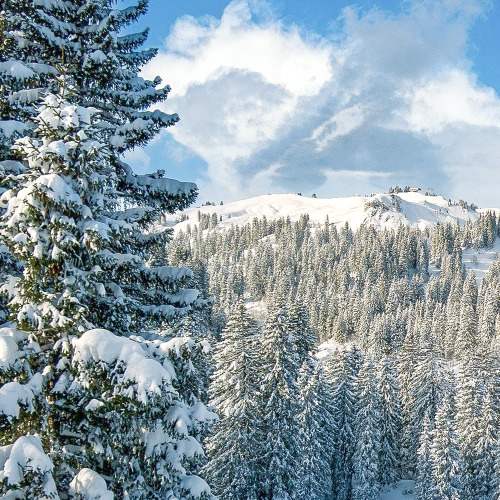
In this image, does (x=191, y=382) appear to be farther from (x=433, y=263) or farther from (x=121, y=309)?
(x=433, y=263)

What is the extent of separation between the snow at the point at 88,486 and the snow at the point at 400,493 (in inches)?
1794

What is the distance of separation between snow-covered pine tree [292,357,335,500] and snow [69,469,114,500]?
26.9 meters

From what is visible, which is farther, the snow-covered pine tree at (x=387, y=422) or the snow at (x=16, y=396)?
the snow-covered pine tree at (x=387, y=422)

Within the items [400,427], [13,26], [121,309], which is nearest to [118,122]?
[13,26]

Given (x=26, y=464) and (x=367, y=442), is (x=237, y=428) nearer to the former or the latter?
(x=367, y=442)

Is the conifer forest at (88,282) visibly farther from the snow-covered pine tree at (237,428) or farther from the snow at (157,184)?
the snow-covered pine tree at (237,428)

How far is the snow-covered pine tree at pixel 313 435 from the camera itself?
32.0 metres

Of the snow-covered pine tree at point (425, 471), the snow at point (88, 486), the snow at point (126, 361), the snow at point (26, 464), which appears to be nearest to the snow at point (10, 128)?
the snow at point (126, 361)

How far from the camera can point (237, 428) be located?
26.6 metres

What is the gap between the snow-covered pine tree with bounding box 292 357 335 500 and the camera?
3198 cm

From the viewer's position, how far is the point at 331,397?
39812 mm

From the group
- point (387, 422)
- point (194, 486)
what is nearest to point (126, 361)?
point (194, 486)

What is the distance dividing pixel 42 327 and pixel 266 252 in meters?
158

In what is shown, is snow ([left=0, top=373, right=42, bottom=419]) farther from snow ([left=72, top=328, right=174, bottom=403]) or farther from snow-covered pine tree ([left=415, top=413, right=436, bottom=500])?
snow-covered pine tree ([left=415, top=413, right=436, bottom=500])
